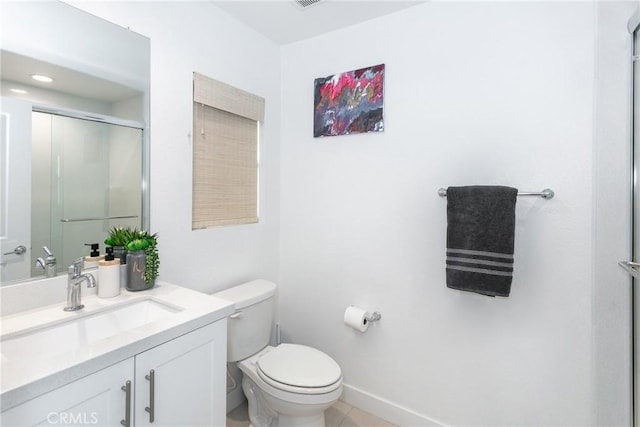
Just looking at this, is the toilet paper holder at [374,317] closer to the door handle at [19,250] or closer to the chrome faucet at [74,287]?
the chrome faucet at [74,287]

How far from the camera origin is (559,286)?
4.69ft

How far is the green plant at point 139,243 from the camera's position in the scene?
1354mm

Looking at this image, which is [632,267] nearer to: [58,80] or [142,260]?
[142,260]

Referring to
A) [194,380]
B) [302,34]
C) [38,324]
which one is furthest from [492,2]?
[38,324]

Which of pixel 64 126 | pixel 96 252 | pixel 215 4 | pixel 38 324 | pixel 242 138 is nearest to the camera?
pixel 38 324

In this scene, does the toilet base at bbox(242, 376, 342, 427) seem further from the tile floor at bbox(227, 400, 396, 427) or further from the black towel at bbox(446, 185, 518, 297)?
the black towel at bbox(446, 185, 518, 297)

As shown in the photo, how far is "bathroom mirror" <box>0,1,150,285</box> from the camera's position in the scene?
110 centimetres

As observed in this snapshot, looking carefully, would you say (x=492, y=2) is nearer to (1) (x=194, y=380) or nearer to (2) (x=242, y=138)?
(2) (x=242, y=138)

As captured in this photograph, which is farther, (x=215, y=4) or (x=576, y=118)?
(x=215, y=4)

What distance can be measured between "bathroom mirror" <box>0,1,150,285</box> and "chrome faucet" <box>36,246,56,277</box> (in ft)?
0.04

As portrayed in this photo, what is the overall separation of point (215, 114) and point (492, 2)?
1523 millimetres

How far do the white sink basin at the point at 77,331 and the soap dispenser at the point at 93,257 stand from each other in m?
0.22

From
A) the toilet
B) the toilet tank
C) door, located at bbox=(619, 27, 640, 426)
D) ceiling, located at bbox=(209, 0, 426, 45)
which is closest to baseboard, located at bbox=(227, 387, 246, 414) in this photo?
the toilet

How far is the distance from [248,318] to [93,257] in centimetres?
77
